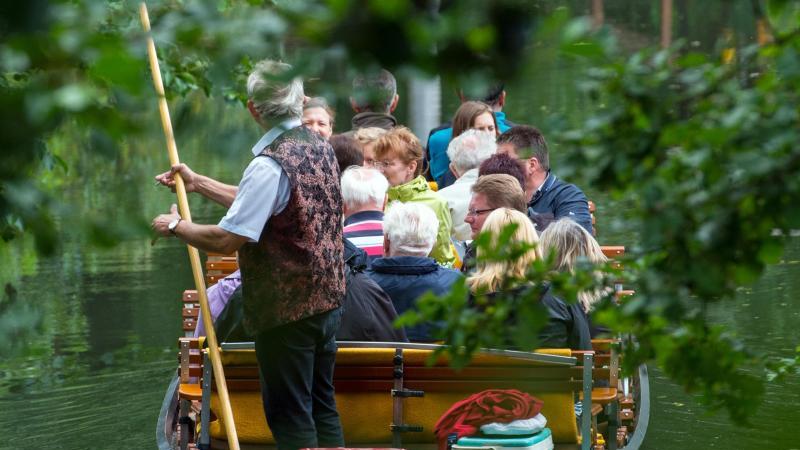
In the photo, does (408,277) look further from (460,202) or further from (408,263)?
(460,202)

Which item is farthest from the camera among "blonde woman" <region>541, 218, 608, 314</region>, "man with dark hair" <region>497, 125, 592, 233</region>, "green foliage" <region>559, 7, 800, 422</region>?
"man with dark hair" <region>497, 125, 592, 233</region>

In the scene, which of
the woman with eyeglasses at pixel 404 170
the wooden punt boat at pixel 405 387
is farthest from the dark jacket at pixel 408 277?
the woman with eyeglasses at pixel 404 170

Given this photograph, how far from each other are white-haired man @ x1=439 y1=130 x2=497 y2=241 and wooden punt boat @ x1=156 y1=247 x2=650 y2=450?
1660 mm

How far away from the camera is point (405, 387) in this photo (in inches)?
212

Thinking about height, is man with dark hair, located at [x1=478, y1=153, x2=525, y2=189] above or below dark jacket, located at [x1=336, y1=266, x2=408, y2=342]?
above

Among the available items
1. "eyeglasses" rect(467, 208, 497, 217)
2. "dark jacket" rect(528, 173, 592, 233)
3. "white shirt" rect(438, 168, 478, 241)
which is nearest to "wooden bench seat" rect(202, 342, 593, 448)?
"eyeglasses" rect(467, 208, 497, 217)

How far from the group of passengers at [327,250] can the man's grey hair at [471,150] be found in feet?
1.49

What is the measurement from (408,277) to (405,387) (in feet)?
1.67

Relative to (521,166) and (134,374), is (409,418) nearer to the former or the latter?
(521,166)

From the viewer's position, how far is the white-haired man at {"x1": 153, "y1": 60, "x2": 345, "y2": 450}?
16.4 ft

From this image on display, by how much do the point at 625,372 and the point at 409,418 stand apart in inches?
97.9

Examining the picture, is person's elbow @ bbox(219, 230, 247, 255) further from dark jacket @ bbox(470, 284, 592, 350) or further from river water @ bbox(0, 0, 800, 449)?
dark jacket @ bbox(470, 284, 592, 350)

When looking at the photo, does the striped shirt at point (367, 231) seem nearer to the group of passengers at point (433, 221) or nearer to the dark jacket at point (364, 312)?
the group of passengers at point (433, 221)

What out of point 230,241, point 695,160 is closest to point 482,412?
point 230,241
